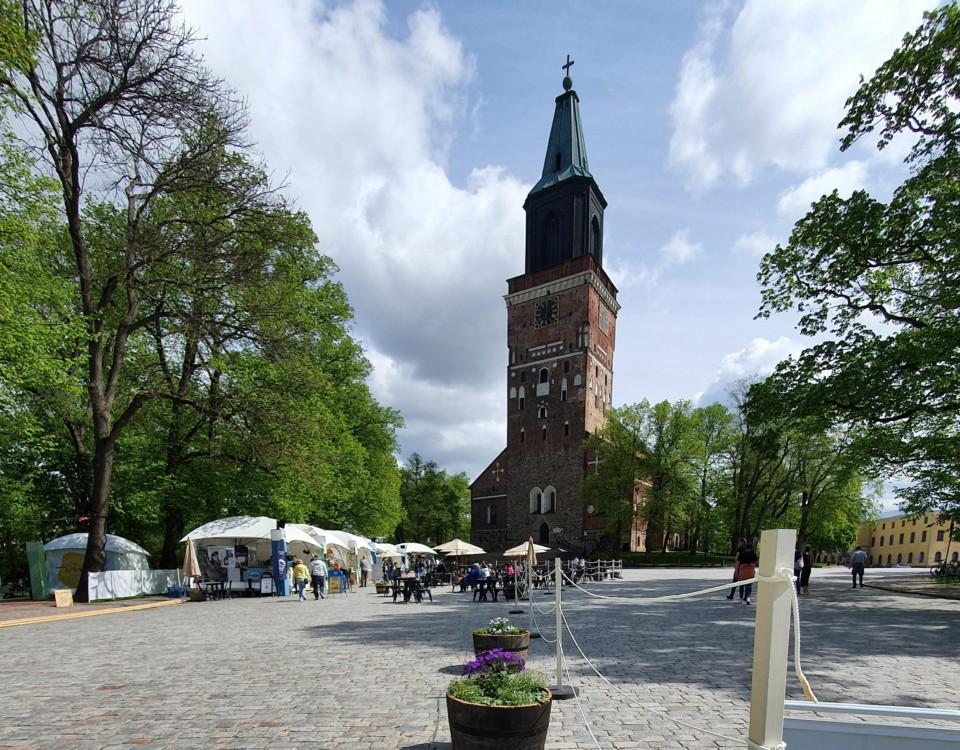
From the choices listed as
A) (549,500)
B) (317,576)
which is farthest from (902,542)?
(317,576)

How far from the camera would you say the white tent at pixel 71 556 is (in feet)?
63.6

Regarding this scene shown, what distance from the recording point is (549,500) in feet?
166

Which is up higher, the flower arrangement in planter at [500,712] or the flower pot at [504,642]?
the flower arrangement in planter at [500,712]

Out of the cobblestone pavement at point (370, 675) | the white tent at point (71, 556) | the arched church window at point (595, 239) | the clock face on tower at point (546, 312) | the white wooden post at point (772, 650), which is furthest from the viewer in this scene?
the arched church window at point (595, 239)

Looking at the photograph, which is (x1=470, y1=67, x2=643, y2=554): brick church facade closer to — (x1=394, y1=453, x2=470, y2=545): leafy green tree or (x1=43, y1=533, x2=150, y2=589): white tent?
(x1=394, y1=453, x2=470, y2=545): leafy green tree

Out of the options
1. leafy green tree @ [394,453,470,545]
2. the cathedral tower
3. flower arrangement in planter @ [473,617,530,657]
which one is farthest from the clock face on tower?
flower arrangement in planter @ [473,617,530,657]

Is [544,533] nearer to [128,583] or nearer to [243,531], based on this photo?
[243,531]

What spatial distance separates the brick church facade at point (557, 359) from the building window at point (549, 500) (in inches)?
3.4

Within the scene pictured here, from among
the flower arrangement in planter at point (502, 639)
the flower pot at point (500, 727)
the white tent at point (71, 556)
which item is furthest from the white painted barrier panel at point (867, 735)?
the white tent at point (71, 556)

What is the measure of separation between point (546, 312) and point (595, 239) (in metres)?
8.23

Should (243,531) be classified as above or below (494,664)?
below

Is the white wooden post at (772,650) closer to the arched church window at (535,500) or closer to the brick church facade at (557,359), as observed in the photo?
the brick church facade at (557,359)

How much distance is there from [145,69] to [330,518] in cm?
2076

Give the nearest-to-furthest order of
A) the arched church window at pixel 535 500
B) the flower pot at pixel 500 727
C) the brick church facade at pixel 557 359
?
the flower pot at pixel 500 727 → the brick church facade at pixel 557 359 → the arched church window at pixel 535 500
